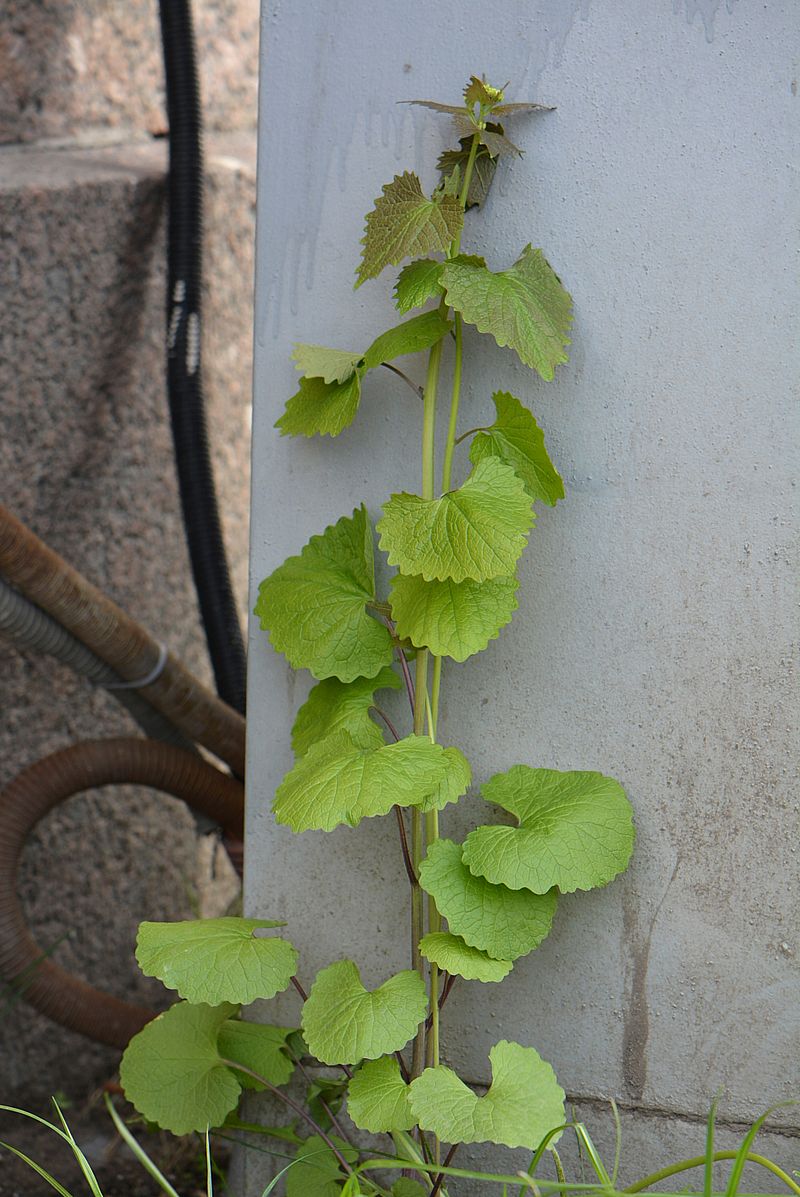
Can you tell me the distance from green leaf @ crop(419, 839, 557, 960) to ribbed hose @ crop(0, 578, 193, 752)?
2.92ft

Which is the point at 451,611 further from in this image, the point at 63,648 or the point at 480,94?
the point at 63,648

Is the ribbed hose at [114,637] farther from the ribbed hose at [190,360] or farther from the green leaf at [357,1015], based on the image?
the green leaf at [357,1015]

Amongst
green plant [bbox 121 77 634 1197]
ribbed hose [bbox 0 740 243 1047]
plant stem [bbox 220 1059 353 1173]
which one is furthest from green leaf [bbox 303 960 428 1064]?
ribbed hose [bbox 0 740 243 1047]

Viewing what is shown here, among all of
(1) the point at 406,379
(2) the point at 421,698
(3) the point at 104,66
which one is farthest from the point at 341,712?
(3) the point at 104,66

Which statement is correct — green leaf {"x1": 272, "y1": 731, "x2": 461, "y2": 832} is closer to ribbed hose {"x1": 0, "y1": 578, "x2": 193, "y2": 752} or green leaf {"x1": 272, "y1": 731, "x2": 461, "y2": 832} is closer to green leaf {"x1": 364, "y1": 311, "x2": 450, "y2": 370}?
green leaf {"x1": 364, "y1": 311, "x2": 450, "y2": 370}

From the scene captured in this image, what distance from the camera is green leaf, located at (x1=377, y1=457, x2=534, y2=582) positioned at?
1003 millimetres

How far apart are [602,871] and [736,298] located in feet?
1.93

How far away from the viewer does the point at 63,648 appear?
1749mm

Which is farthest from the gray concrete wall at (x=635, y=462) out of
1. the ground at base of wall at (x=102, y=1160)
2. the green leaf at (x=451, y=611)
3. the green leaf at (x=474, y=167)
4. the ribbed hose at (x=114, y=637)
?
the ground at base of wall at (x=102, y=1160)

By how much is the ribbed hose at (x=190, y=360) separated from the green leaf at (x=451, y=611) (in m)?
0.98

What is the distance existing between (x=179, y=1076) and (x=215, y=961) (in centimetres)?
20

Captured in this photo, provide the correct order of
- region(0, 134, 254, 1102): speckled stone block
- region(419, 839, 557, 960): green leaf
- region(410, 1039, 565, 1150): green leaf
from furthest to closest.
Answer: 1. region(0, 134, 254, 1102): speckled stone block
2. region(419, 839, 557, 960): green leaf
3. region(410, 1039, 565, 1150): green leaf

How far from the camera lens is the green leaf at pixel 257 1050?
1190mm

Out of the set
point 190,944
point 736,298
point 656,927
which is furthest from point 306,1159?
point 736,298
